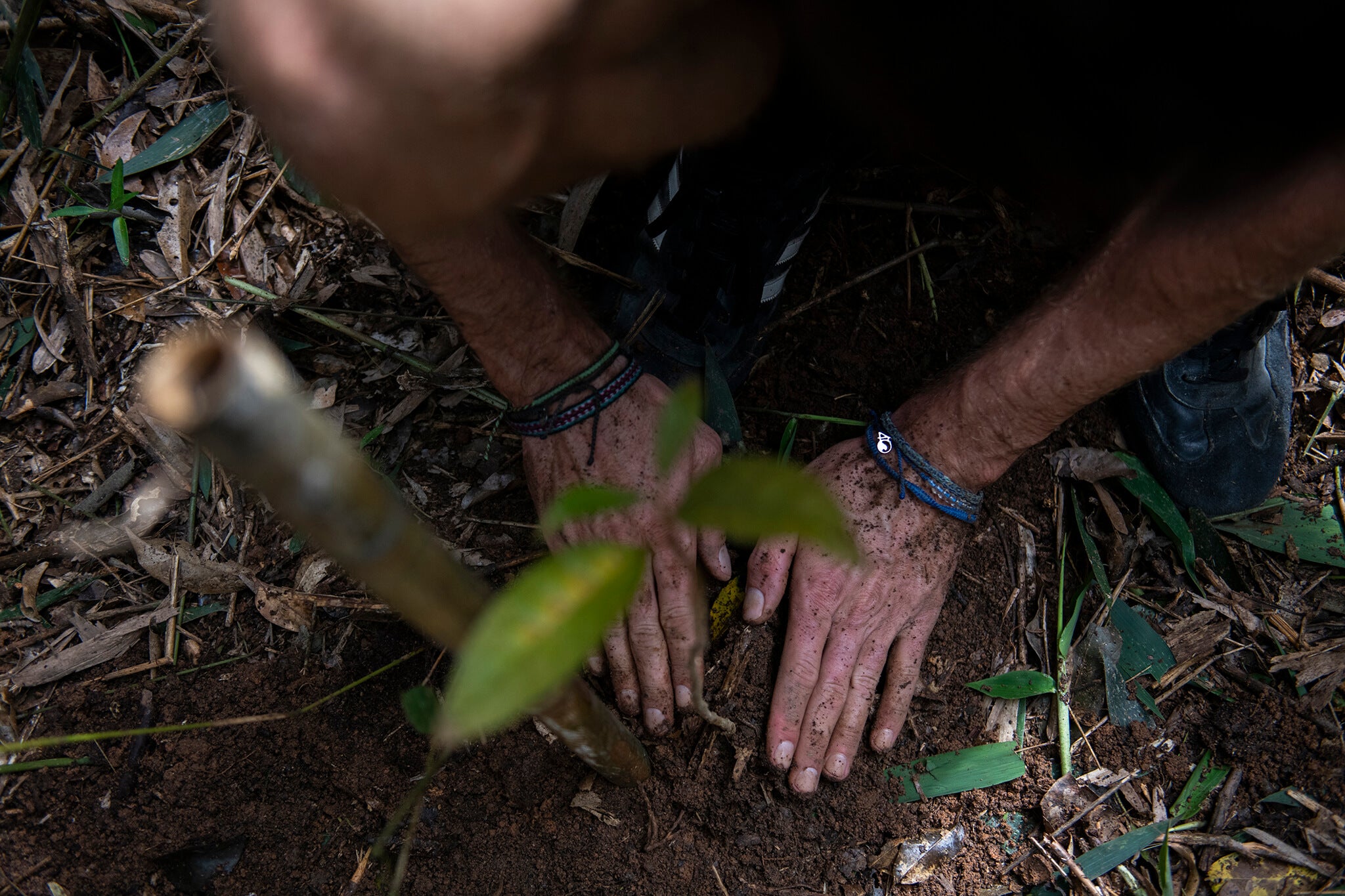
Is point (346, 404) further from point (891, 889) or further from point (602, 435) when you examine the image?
point (891, 889)

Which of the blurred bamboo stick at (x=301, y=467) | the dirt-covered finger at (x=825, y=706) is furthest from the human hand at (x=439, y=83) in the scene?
the dirt-covered finger at (x=825, y=706)

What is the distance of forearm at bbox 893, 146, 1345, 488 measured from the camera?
1154 mm

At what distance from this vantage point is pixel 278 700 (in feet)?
4.95

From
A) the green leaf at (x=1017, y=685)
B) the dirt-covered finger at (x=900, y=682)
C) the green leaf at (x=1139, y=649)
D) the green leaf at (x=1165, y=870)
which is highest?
the dirt-covered finger at (x=900, y=682)

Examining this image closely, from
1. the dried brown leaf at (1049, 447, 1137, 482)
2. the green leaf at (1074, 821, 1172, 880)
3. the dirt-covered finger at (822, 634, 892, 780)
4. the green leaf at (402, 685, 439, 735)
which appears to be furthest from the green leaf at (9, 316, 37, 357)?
the green leaf at (1074, 821, 1172, 880)

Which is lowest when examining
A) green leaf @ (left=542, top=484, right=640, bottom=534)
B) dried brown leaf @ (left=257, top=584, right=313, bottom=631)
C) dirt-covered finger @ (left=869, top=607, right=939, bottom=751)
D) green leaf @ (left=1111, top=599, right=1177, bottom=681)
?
green leaf @ (left=1111, top=599, right=1177, bottom=681)

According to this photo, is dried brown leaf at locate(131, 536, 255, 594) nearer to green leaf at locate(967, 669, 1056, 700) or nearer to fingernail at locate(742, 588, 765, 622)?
fingernail at locate(742, 588, 765, 622)

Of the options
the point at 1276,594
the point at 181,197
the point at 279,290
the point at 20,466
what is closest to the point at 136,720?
the point at 20,466

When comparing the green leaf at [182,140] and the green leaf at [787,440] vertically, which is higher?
the green leaf at [182,140]

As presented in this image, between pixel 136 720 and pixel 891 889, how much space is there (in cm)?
148

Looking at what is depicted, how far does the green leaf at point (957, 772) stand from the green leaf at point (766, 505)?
3.74 ft

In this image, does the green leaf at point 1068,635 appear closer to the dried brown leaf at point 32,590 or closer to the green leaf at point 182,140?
the dried brown leaf at point 32,590

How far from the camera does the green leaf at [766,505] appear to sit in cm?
62

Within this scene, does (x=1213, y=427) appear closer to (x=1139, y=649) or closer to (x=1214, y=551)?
(x=1214, y=551)
